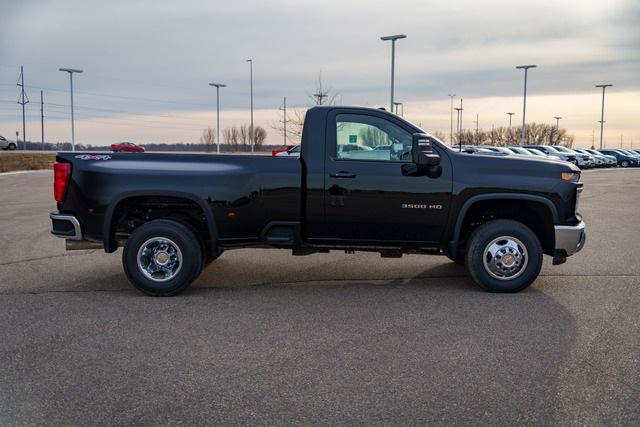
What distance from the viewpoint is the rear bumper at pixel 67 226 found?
6590 millimetres

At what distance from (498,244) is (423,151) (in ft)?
4.51

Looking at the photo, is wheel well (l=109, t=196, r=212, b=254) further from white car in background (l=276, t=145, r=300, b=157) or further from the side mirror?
the side mirror

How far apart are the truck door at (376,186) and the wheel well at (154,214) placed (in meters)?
1.48

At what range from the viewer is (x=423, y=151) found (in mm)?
6305

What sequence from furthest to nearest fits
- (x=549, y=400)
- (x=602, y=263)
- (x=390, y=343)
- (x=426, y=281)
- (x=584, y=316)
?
1. (x=602, y=263)
2. (x=426, y=281)
3. (x=584, y=316)
4. (x=390, y=343)
5. (x=549, y=400)

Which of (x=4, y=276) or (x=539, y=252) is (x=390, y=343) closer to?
(x=539, y=252)

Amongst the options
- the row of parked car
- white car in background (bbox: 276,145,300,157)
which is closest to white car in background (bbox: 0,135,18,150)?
the row of parked car

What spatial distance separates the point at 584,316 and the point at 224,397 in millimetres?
3661

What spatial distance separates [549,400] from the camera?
3883 millimetres

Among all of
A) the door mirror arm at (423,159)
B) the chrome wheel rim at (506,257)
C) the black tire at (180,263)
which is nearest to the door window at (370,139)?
the door mirror arm at (423,159)

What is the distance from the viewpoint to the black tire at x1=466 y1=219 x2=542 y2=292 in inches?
260

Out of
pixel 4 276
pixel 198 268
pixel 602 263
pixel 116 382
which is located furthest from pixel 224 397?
pixel 602 263

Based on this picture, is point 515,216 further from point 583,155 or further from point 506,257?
point 583,155

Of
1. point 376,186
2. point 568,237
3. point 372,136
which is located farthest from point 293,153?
point 568,237
